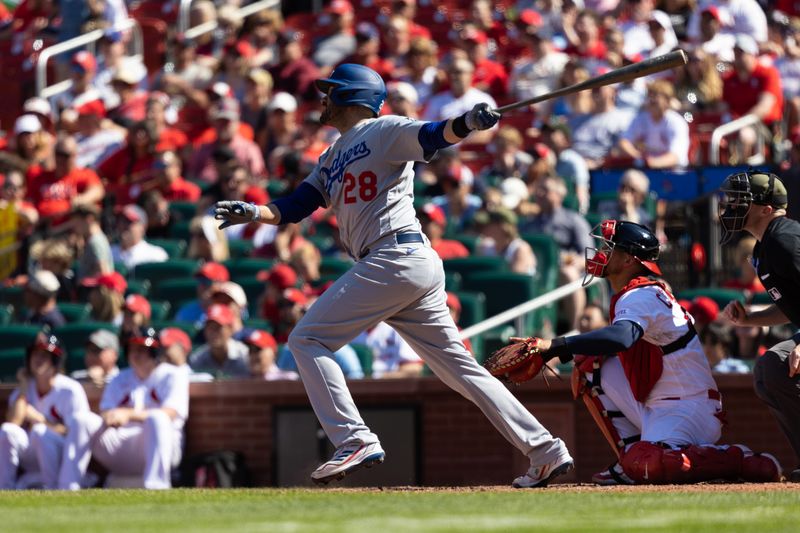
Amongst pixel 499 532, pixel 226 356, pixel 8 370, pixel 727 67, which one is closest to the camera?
pixel 499 532

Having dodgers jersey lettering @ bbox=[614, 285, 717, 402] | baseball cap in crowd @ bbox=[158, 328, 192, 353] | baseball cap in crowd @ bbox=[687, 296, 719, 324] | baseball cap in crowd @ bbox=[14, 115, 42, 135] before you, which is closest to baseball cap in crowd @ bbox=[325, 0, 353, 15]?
baseball cap in crowd @ bbox=[14, 115, 42, 135]

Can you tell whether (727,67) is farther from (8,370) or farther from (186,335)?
(8,370)

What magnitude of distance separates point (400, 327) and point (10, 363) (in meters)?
5.59

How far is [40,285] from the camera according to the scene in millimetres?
12859

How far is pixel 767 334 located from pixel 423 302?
13.9ft

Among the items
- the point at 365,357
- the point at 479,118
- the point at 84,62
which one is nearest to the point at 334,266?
the point at 365,357

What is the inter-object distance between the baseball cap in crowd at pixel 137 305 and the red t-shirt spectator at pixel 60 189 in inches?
108

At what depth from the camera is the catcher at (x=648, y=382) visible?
7.78 metres

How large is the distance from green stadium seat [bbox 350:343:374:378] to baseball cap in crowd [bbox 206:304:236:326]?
93cm

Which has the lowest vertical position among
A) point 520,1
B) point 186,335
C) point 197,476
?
point 197,476

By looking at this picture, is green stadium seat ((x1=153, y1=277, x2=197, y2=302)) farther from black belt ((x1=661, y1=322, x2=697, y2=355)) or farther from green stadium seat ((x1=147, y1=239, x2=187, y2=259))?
black belt ((x1=661, y1=322, x2=697, y2=355))

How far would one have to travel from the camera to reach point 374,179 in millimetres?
7508

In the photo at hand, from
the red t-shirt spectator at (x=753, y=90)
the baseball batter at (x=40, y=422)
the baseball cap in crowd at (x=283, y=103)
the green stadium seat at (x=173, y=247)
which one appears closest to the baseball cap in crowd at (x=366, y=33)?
the baseball cap in crowd at (x=283, y=103)

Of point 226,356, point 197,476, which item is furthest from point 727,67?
point 197,476
